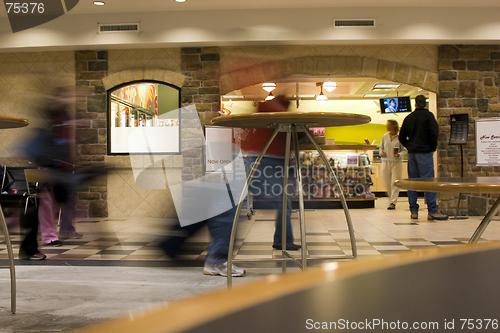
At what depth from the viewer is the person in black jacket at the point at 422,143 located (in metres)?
5.40

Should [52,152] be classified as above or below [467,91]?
below

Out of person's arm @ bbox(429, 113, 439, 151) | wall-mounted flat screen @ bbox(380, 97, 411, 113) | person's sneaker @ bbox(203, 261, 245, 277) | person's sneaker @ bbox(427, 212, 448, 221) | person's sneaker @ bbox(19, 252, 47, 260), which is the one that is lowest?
person's sneaker @ bbox(427, 212, 448, 221)

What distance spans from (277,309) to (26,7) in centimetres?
722

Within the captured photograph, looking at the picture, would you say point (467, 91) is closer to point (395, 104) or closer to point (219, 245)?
point (395, 104)

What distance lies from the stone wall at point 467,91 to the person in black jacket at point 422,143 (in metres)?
1.00

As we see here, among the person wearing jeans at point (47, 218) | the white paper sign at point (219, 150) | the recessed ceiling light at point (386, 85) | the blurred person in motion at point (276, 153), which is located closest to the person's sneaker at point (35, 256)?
the person wearing jeans at point (47, 218)

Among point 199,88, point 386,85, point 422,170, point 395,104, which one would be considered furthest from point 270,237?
point 386,85

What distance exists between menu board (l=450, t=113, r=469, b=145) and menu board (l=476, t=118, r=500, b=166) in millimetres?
288

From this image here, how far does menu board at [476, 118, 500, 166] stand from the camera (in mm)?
5613

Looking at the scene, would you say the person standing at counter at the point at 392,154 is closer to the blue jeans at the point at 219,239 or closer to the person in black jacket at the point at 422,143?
the person in black jacket at the point at 422,143

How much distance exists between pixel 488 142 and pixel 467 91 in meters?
1.00

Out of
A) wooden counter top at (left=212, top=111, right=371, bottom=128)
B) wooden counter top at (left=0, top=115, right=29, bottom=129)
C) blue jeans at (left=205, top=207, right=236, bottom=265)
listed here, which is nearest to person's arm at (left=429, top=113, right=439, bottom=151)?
blue jeans at (left=205, top=207, right=236, bottom=265)

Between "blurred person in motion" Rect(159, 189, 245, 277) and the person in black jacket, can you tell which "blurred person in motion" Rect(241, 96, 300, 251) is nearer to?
"blurred person in motion" Rect(159, 189, 245, 277)

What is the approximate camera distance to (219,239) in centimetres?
274
